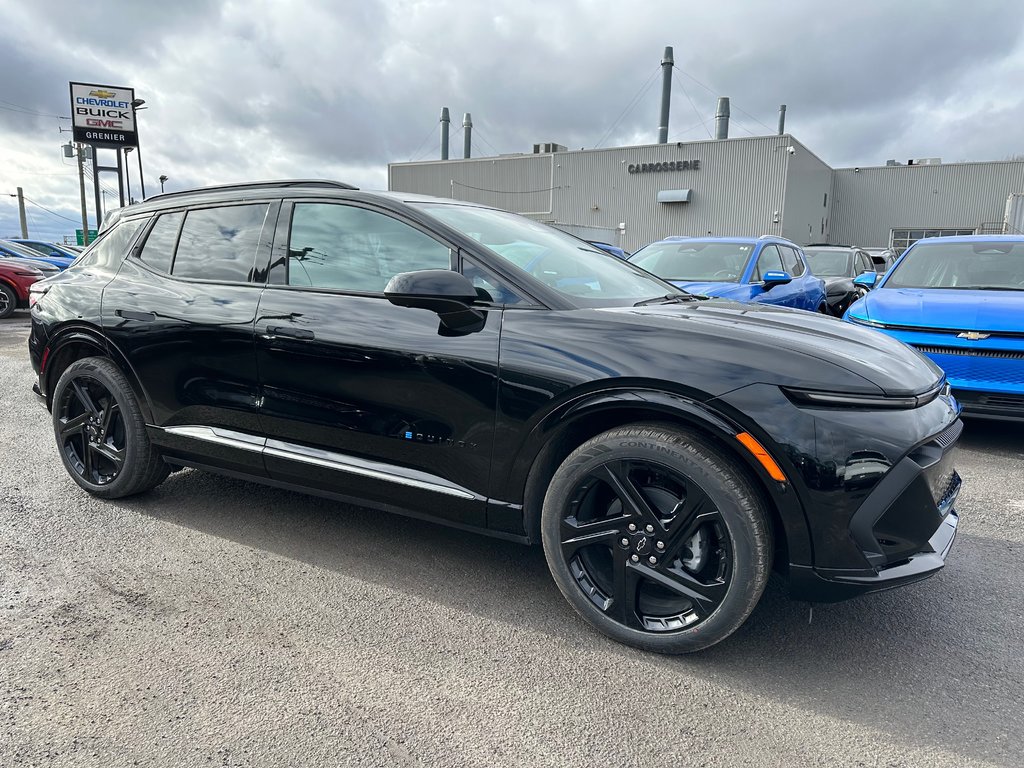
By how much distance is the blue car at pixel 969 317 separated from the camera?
4.66m

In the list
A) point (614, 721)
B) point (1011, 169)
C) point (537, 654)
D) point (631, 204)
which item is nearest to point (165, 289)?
point (537, 654)

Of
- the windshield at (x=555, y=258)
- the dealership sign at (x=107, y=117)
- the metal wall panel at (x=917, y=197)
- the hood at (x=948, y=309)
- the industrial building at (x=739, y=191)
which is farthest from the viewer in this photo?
the metal wall panel at (x=917, y=197)

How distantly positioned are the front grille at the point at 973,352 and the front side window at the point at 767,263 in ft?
7.30

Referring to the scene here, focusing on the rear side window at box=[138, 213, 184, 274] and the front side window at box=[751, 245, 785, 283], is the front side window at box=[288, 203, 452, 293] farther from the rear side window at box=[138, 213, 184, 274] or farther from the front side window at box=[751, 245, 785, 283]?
the front side window at box=[751, 245, 785, 283]

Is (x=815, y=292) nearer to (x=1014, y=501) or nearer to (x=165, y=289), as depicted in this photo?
(x=1014, y=501)

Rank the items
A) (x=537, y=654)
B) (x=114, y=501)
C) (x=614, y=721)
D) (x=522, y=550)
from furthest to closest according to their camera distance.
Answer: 1. (x=114, y=501)
2. (x=522, y=550)
3. (x=537, y=654)
4. (x=614, y=721)

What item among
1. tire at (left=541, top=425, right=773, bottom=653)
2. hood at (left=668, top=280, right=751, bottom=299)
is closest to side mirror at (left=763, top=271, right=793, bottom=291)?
hood at (left=668, top=280, right=751, bottom=299)

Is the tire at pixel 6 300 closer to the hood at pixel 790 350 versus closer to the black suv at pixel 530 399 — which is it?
the black suv at pixel 530 399

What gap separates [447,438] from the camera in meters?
2.61

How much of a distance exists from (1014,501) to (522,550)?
294 cm

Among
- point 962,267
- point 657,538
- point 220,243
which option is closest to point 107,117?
point 220,243

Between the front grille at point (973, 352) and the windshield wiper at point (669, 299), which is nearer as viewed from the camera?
the windshield wiper at point (669, 299)

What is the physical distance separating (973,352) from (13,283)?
52.0 ft

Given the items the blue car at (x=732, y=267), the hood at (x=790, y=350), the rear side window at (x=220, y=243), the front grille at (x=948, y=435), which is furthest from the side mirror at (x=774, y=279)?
the rear side window at (x=220, y=243)
